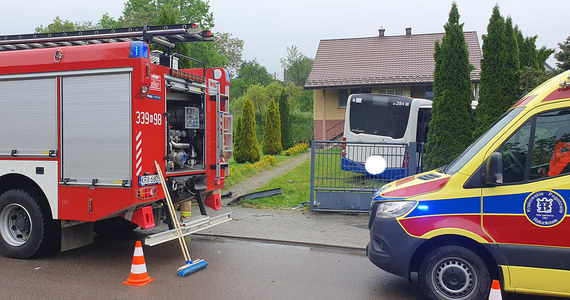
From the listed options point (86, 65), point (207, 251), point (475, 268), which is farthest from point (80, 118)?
point (475, 268)

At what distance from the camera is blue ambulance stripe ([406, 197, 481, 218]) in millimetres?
4797

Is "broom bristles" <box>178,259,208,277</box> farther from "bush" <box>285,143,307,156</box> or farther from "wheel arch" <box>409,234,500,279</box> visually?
"bush" <box>285,143,307,156</box>

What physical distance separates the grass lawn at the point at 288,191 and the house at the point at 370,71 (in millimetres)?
11432

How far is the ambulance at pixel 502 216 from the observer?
460 cm

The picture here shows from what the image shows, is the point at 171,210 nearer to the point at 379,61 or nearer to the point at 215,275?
the point at 215,275

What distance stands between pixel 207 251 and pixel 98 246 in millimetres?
1901

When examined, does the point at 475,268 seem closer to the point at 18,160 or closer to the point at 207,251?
the point at 207,251

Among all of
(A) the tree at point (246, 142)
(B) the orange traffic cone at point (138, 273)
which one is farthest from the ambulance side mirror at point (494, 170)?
(A) the tree at point (246, 142)

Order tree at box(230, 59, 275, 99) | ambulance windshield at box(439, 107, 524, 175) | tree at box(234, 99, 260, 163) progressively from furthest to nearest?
tree at box(230, 59, 275, 99) → tree at box(234, 99, 260, 163) → ambulance windshield at box(439, 107, 524, 175)

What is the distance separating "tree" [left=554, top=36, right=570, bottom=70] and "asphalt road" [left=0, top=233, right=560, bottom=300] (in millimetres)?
5659

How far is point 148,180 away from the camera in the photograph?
634cm

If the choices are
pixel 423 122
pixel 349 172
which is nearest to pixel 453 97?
pixel 349 172

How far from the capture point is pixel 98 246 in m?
7.76

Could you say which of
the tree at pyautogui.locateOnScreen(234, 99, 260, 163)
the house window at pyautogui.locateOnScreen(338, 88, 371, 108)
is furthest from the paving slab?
the house window at pyautogui.locateOnScreen(338, 88, 371, 108)
